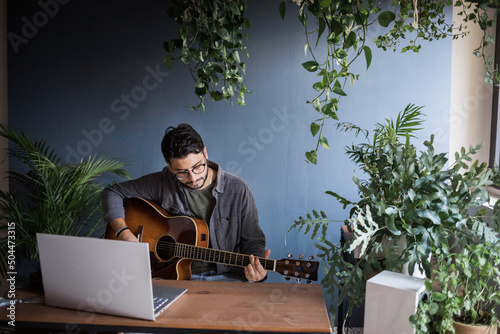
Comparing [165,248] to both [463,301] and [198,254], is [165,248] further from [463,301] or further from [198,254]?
[463,301]

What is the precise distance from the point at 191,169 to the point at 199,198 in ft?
0.85

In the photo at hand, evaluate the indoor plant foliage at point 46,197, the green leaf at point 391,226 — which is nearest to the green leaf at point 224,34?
the green leaf at point 391,226

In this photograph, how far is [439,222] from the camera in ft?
4.67

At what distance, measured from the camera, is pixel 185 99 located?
326 centimetres

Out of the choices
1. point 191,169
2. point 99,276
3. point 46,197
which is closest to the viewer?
point 99,276

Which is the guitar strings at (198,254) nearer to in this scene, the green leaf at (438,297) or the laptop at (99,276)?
the laptop at (99,276)

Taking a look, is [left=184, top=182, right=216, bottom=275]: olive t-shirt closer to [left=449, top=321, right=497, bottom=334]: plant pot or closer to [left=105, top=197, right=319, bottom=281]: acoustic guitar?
[left=105, top=197, right=319, bottom=281]: acoustic guitar

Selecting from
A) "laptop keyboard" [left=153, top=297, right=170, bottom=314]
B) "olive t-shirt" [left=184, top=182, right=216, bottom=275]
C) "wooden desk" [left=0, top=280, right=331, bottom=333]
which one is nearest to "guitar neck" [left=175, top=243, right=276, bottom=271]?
"olive t-shirt" [left=184, top=182, right=216, bottom=275]

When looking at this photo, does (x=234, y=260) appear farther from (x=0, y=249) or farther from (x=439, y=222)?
(x=0, y=249)

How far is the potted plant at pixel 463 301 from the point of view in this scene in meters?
1.27

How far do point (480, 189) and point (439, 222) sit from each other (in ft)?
0.62

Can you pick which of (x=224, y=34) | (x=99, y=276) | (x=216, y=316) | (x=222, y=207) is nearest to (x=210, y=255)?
(x=222, y=207)

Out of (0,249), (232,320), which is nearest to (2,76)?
(0,249)

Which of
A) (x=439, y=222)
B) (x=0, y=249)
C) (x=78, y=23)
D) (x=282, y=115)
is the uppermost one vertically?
(x=78, y=23)
